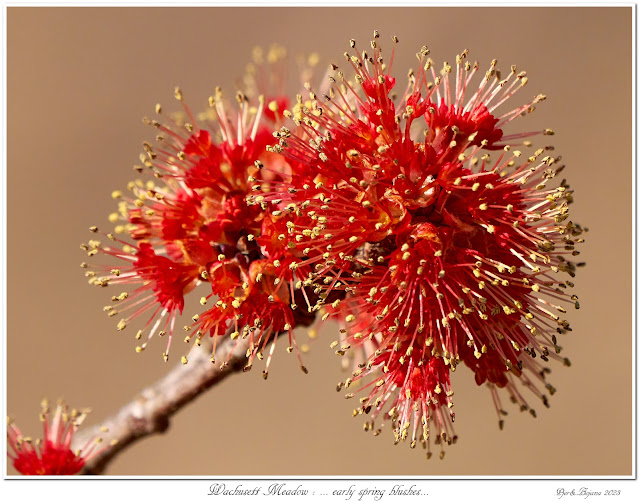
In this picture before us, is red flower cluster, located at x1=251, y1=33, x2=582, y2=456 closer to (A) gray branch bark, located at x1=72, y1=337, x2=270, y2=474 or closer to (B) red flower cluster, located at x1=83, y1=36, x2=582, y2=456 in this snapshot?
(B) red flower cluster, located at x1=83, y1=36, x2=582, y2=456

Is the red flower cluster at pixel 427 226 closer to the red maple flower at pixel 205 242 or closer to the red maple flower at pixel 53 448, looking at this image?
the red maple flower at pixel 205 242

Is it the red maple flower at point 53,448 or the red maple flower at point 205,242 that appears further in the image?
the red maple flower at point 53,448

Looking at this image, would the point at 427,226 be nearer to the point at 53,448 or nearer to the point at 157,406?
the point at 157,406

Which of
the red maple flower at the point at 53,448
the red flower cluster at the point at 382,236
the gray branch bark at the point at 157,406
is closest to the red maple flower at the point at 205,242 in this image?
the red flower cluster at the point at 382,236

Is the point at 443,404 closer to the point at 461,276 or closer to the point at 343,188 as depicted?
the point at 461,276

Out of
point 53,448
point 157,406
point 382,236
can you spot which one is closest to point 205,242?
point 382,236

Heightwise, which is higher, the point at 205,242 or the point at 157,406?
the point at 205,242
